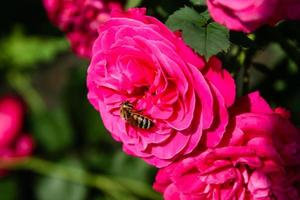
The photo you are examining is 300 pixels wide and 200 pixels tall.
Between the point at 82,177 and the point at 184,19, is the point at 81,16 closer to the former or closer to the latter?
the point at 184,19

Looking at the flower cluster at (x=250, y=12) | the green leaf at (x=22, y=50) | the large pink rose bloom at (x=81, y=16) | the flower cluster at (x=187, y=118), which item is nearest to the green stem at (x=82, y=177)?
the green leaf at (x=22, y=50)

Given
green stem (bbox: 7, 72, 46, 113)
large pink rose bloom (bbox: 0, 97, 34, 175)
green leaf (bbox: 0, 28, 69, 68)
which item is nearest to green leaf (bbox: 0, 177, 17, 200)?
large pink rose bloom (bbox: 0, 97, 34, 175)

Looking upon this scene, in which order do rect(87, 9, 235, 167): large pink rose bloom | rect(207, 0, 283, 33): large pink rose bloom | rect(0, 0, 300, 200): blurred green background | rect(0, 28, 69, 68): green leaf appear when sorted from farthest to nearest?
1. rect(0, 28, 69, 68): green leaf
2. rect(0, 0, 300, 200): blurred green background
3. rect(87, 9, 235, 167): large pink rose bloom
4. rect(207, 0, 283, 33): large pink rose bloom

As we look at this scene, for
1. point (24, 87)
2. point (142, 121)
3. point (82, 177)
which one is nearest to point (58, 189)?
point (82, 177)

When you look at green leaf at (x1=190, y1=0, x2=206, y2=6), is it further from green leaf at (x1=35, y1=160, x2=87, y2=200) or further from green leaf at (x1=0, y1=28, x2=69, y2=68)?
green leaf at (x1=0, y1=28, x2=69, y2=68)

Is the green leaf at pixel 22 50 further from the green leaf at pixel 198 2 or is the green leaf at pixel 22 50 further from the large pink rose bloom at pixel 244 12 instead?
the large pink rose bloom at pixel 244 12
